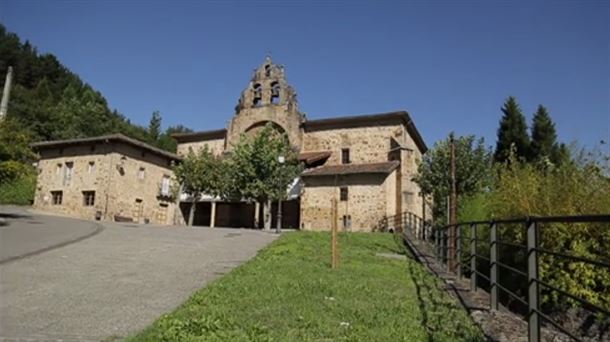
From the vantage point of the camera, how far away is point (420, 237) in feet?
64.3

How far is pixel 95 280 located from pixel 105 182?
2610 centimetres

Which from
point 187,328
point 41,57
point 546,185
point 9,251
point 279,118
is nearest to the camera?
point 187,328

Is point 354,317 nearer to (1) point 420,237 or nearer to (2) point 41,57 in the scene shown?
(1) point 420,237

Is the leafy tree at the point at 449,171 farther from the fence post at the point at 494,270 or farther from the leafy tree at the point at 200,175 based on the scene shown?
the fence post at the point at 494,270

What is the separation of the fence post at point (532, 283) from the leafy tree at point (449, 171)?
73.8 ft

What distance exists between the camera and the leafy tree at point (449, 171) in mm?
26969

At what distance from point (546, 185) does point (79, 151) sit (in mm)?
31625

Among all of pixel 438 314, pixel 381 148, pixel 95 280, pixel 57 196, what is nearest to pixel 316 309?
pixel 438 314

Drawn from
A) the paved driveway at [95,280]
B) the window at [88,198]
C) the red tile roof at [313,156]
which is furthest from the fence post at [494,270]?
the window at [88,198]

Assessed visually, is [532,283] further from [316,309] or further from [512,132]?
[512,132]

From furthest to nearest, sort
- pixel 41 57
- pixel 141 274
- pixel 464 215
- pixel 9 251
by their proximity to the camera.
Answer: pixel 41 57 < pixel 464 215 < pixel 9 251 < pixel 141 274

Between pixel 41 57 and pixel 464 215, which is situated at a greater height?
pixel 41 57

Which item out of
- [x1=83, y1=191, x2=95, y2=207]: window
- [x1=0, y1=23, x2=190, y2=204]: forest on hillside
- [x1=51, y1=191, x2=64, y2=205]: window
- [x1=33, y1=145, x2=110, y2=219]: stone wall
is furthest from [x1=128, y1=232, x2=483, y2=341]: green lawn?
[x1=51, y1=191, x2=64, y2=205]: window

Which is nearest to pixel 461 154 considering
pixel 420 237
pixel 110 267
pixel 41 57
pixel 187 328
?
pixel 420 237
